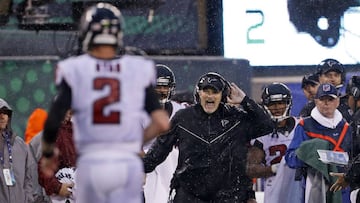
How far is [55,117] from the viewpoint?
990 centimetres

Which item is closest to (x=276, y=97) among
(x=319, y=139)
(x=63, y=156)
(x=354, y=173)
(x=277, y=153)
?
(x=277, y=153)

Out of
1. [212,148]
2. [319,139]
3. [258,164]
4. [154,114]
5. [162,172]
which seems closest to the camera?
[154,114]

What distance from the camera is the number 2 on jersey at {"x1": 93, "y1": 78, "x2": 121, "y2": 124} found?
9.95 metres

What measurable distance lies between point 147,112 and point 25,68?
28.2 feet

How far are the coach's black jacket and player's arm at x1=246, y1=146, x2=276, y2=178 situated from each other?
0.66 metres

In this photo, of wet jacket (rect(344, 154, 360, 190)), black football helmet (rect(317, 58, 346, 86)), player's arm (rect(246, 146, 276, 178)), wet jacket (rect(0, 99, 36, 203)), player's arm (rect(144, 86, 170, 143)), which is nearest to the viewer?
player's arm (rect(144, 86, 170, 143))

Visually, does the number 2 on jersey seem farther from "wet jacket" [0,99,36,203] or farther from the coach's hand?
"wet jacket" [0,99,36,203]

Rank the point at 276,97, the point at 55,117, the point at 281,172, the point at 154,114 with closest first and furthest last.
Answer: the point at 55,117
the point at 154,114
the point at 281,172
the point at 276,97

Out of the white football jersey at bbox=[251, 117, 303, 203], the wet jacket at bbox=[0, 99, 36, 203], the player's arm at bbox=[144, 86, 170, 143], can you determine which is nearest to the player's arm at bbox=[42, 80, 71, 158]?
the player's arm at bbox=[144, 86, 170, 143]

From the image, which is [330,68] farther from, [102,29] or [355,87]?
[102,29]

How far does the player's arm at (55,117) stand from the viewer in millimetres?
9898

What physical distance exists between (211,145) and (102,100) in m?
3.13

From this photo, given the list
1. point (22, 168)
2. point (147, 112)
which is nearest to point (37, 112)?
point (22, 168)

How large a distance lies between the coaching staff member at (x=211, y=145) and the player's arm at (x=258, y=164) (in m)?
0.66
